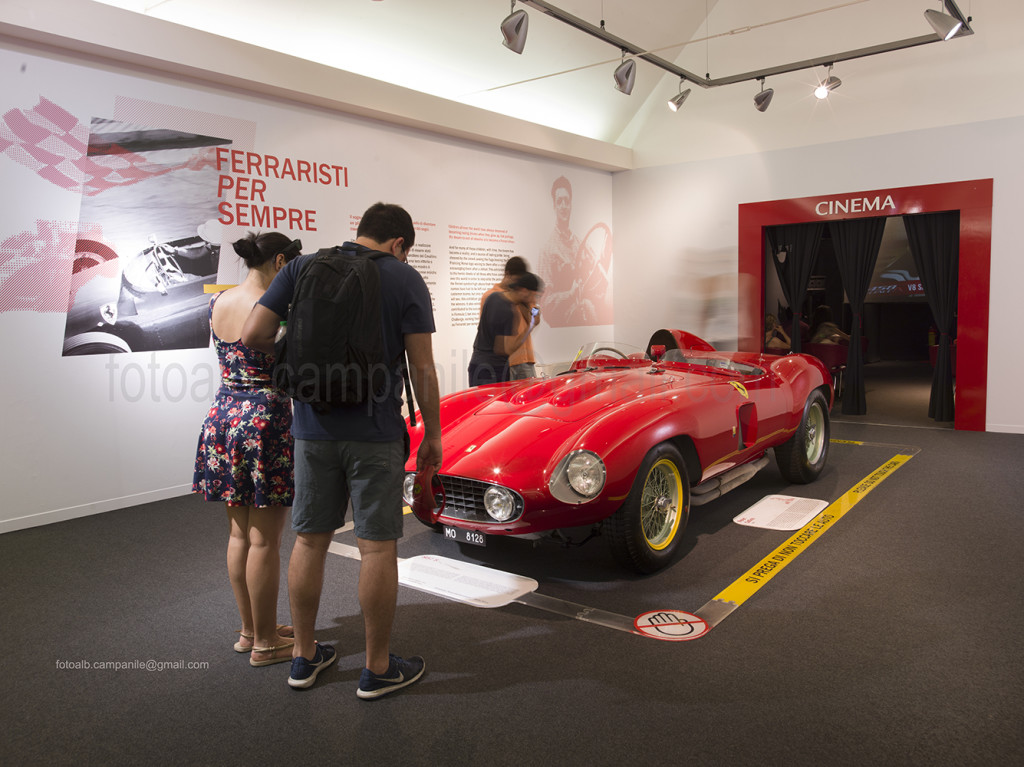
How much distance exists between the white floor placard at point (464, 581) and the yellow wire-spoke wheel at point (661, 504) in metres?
0.63

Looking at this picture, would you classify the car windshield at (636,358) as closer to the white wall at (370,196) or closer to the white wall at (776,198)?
the white wall at (370,196)

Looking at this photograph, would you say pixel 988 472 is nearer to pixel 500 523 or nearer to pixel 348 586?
pixel 500 523

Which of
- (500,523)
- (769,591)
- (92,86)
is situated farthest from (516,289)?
(92,86)

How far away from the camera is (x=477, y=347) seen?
16.8 ft

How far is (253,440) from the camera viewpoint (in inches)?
101

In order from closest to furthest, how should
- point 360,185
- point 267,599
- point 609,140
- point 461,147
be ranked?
1. point 267,599
2. point 360,185
3. point 461,147
4. point 609,140

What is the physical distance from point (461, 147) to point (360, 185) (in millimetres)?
1540

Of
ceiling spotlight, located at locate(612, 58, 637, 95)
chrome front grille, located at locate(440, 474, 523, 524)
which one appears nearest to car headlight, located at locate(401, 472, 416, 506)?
chrome front grille, located at locate(440, 474, 523, 524)

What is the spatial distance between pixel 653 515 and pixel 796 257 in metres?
6.33

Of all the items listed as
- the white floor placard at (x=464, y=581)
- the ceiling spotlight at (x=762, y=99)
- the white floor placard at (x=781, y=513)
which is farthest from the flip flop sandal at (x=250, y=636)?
the ceiling spotlight at (x=762, y=99)

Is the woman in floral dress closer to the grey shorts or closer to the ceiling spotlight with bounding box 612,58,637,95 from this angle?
the grey shorts

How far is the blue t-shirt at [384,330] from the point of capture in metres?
2.32

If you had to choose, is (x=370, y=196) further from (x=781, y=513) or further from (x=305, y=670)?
(x=305, y=670)

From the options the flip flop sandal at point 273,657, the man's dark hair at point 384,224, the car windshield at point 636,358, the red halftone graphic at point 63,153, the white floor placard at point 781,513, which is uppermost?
the red halftone graphic at point 63,153
